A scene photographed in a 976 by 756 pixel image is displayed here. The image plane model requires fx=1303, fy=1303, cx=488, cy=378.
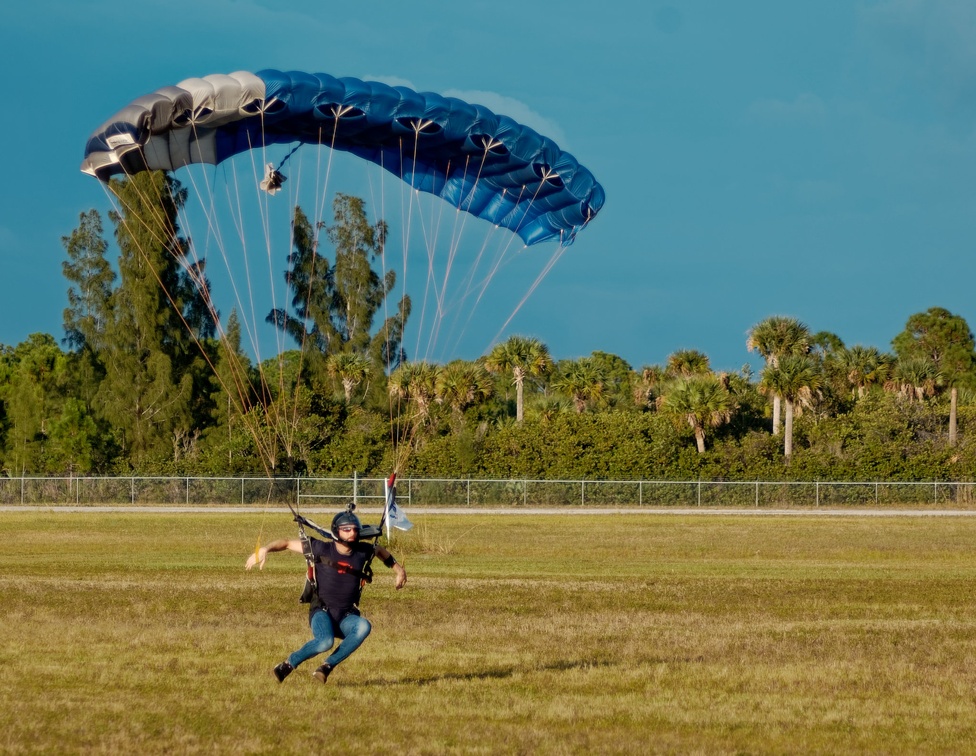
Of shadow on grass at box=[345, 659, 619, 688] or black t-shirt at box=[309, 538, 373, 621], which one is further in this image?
shadow on grass at box=[345, 659, 619, 688]

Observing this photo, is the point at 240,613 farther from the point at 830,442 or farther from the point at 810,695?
the point at 830,442

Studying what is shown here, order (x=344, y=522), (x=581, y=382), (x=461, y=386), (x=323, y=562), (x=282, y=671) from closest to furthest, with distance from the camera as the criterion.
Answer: (x=282, y=671), (x=344, y=522), (x=323, y=562), (x=461, y=386), (x=581, y=382)

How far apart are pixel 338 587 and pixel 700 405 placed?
46.1m

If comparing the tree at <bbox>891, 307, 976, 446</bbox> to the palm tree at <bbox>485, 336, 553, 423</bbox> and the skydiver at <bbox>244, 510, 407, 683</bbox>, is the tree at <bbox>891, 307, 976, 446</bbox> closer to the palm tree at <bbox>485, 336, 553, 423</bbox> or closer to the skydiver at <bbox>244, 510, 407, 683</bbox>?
the palm tree at <bbox>485, 336, 553, 423</bbox>

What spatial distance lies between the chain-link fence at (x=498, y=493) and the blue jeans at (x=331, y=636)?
134 ft

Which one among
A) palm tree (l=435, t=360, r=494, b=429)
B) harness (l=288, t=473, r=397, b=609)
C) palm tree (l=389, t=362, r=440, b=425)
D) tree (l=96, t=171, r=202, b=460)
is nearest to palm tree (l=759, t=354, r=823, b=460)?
palm tree (l=435, t=360, r=494, b=429)

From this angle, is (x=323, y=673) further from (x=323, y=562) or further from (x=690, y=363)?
(x=690, y=363)

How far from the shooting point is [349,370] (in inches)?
2594

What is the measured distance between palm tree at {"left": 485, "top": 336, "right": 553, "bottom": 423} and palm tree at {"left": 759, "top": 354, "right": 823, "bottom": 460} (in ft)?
33.9

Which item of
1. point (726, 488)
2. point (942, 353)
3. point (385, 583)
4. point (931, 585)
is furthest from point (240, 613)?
point (942, 353)

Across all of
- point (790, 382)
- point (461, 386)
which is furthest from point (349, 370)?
point (790, 382)

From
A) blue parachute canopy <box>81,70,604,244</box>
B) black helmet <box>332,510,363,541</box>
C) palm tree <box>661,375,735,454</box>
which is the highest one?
blue parachute canopy <box>81,70,604,244</box>

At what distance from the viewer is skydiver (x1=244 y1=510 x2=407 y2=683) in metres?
10.7

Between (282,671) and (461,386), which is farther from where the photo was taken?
(461,386)
